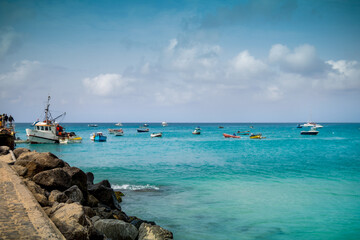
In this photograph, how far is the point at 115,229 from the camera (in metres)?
9.52

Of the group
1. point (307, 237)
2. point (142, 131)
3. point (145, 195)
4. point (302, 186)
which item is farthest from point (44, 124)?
point (142, 131)

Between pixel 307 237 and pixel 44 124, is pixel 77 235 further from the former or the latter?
pixel 44 124

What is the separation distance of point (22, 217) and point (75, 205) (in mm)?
1276

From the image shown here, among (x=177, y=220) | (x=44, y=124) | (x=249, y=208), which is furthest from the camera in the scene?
(x=44, y=124)

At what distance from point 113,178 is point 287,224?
15.3 metres

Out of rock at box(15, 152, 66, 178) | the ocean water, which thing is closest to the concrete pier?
rock at box(15, 152, 66, 178)

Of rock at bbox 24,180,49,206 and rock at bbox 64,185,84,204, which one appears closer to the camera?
rock at bbox 24,180,49,206

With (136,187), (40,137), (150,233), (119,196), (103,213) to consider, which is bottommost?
(136,187)

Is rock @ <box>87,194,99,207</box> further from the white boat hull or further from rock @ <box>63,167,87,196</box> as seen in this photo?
the white boat hull

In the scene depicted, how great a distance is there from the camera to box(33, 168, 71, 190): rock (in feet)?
37.0

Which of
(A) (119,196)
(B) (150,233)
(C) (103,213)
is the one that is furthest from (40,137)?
(B) (150,233)

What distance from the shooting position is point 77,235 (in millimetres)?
6902

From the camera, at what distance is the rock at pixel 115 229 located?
9.41 meters

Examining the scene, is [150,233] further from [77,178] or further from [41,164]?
[41,164]
